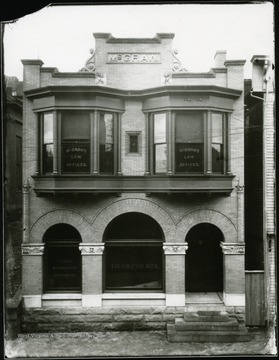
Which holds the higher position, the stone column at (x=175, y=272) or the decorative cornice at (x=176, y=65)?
the decorative cornice at (x=176, y=65)

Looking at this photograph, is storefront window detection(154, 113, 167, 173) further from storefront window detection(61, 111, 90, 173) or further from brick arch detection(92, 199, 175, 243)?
storefront window detection(61, 111, 90, 173)

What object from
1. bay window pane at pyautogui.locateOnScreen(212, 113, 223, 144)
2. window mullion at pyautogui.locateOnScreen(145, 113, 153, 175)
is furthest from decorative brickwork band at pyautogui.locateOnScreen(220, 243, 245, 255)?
window mullion at pyautogui.locateOnScreen(145, 113, 153, 175)

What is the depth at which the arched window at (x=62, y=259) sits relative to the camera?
7.21m

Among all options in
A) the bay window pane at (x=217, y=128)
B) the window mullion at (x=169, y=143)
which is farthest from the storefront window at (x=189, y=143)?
the bay window pane at (x=217, y=128)

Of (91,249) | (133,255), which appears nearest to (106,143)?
(91,249)

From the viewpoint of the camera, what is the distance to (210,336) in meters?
6.62

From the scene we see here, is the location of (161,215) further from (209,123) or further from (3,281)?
(3,281)

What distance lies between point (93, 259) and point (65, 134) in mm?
2666

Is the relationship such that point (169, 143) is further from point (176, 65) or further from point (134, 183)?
point (176, 65)

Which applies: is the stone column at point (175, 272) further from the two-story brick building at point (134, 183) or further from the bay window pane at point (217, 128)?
the bay window pane at point (217, 128)

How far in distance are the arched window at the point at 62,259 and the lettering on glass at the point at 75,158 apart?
50.3 inches

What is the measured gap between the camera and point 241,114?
6938 millimetres

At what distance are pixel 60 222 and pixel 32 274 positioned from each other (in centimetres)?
120

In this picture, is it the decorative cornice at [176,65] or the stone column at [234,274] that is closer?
the decorative cornice at [176,65]
